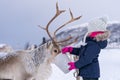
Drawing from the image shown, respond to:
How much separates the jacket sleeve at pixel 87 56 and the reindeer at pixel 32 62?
97cm

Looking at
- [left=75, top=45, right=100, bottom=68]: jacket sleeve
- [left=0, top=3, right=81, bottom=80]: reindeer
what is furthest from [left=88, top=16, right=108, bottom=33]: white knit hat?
[left=0, top=3, right=81, bottom=80]: reindeer

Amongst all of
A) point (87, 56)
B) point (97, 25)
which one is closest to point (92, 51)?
point (87, 56)

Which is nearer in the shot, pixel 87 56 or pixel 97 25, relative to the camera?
pixel 87 56

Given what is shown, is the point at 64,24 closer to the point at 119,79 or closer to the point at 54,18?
the point at 54,18

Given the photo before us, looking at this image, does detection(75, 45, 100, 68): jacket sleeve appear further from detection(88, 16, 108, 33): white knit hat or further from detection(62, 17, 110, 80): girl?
detection(88, 16, 108, 33): white knit hat

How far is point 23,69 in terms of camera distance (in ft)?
23.6

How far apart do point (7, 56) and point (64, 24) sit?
3.46ft

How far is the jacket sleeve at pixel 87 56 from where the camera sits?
611cm

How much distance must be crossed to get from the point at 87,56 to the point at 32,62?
138cm

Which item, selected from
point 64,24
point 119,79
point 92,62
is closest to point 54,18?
point 64,24

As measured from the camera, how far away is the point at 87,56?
611cm

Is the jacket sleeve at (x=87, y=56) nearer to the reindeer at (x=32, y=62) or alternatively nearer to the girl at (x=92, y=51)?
the girl at (x=92, y=51)

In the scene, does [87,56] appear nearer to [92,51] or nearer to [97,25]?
[92,51]

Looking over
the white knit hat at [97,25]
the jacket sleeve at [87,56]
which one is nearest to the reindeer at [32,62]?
the white knit hat at [97,25]
